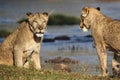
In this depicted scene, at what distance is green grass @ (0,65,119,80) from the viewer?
43.8 ft

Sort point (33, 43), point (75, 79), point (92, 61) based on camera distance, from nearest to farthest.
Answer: point (75, 79)
point (33, 43)
point (92, 61)

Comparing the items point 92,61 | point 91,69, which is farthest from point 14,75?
point 92,61

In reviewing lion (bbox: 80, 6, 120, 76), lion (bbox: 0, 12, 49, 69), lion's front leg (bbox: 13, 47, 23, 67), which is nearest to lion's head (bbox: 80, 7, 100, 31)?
lion (bbox: 80, 6, 120, 76)

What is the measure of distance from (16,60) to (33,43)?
50cm

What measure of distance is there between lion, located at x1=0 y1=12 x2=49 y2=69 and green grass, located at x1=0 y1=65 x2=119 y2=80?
0.60m

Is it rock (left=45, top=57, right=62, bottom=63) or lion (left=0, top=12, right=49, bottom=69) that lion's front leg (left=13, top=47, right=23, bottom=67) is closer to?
lion (left=0, top=12, right=49, bottom=69)

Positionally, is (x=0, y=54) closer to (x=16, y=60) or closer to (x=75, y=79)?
(x=16, y=60)

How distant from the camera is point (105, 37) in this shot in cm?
1509

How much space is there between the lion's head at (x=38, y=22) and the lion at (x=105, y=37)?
124 cm

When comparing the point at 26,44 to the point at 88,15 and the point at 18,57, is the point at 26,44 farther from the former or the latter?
the point at 88,15

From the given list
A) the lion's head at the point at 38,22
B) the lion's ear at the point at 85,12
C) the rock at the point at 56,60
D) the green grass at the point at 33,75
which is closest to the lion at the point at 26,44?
the lion's head at the point at 38,22

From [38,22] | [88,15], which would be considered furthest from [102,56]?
[38,22]

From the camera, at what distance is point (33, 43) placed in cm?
1488

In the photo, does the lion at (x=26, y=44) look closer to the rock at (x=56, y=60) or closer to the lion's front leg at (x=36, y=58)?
the lion's front leg at (x=36, y=58)
